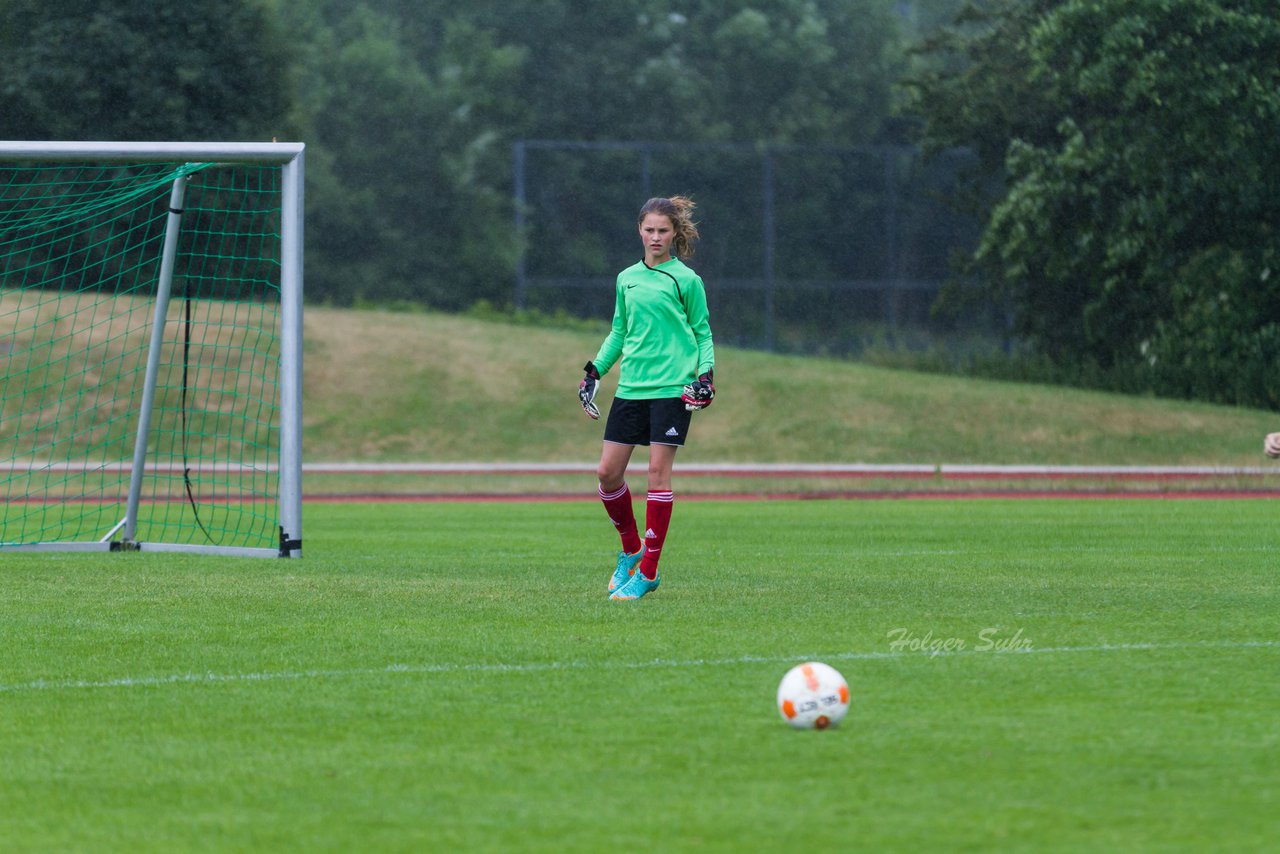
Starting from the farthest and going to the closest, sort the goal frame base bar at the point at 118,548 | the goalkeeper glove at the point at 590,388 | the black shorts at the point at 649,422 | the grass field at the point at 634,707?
1. the goal frame base bar at the point at 118,548
2. the goalkeeper glove at the point at 590,388
3. the black shorts at the point at 649,422
4. the grass field at the point at 634,707

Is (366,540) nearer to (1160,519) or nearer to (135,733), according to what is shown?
(1160,519)

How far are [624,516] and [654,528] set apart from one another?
38cm

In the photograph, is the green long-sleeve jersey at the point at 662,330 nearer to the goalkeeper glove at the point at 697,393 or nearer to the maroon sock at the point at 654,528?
the goalkeeper glove at the point at 697,393

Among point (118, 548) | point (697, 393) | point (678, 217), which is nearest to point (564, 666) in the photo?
point (697, 393)

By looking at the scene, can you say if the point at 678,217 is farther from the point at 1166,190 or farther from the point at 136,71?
the point at 136,71

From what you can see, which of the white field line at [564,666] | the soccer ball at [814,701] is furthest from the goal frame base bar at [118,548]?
the soccer ball at [814,701]

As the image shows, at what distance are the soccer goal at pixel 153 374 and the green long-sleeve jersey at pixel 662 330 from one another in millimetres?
3133

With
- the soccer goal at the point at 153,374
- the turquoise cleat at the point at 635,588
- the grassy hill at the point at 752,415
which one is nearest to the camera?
the turquoise cleat at the point at 635,588

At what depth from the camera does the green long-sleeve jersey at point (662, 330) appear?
9867 millimetres

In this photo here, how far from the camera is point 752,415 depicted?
30578 millimetres

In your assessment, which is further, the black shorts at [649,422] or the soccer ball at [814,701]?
the black shorts at [649,422]

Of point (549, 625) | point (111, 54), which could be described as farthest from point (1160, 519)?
point (111, 54)

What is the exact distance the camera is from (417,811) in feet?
16.2

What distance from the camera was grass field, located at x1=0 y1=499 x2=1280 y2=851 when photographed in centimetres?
480
